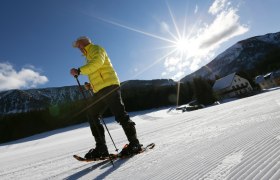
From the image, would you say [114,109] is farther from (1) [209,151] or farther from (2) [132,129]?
(1) [209,151]

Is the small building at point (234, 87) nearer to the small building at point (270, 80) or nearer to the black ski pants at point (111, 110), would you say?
the small building at point (270, 80)

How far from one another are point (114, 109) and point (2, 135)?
1438 inches

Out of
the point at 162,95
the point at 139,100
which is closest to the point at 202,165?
the point at 139,100

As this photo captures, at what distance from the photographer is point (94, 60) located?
4125 mm

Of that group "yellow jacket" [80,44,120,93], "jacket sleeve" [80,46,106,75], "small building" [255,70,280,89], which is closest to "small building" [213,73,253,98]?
"small building" [255,70,280,89]

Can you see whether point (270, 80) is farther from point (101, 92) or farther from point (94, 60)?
point (94, 60)

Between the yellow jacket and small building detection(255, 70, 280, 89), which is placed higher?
small building detection(255, 70, 280, 89)

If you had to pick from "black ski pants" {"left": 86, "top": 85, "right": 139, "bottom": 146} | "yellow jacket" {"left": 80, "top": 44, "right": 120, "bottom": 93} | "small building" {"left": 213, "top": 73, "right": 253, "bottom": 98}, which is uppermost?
Answer: "small building" {"left": 213, "top": 73, "right": 253, "bottom": 98}

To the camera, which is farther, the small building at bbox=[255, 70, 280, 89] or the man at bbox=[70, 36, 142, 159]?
the small building at bbox=[255, 70, 280, 89]

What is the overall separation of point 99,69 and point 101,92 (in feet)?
1.27

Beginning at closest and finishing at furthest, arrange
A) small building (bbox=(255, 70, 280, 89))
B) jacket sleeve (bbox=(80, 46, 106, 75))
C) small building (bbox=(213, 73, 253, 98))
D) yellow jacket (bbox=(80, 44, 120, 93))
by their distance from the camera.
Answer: jacket sleeve (bbox=(80, 46, 106, 75)) → yellow jacket (bbox=(80, 44, 120, 93)) → small building (bbox=(213, 73, 253, 98)) → small building (bbox=(255, 70, 280, 89))

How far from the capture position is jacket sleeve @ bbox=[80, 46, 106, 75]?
13.2ft

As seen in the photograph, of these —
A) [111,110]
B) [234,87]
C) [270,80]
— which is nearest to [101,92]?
[111,110]

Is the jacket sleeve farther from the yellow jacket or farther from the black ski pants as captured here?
the black ski pants
